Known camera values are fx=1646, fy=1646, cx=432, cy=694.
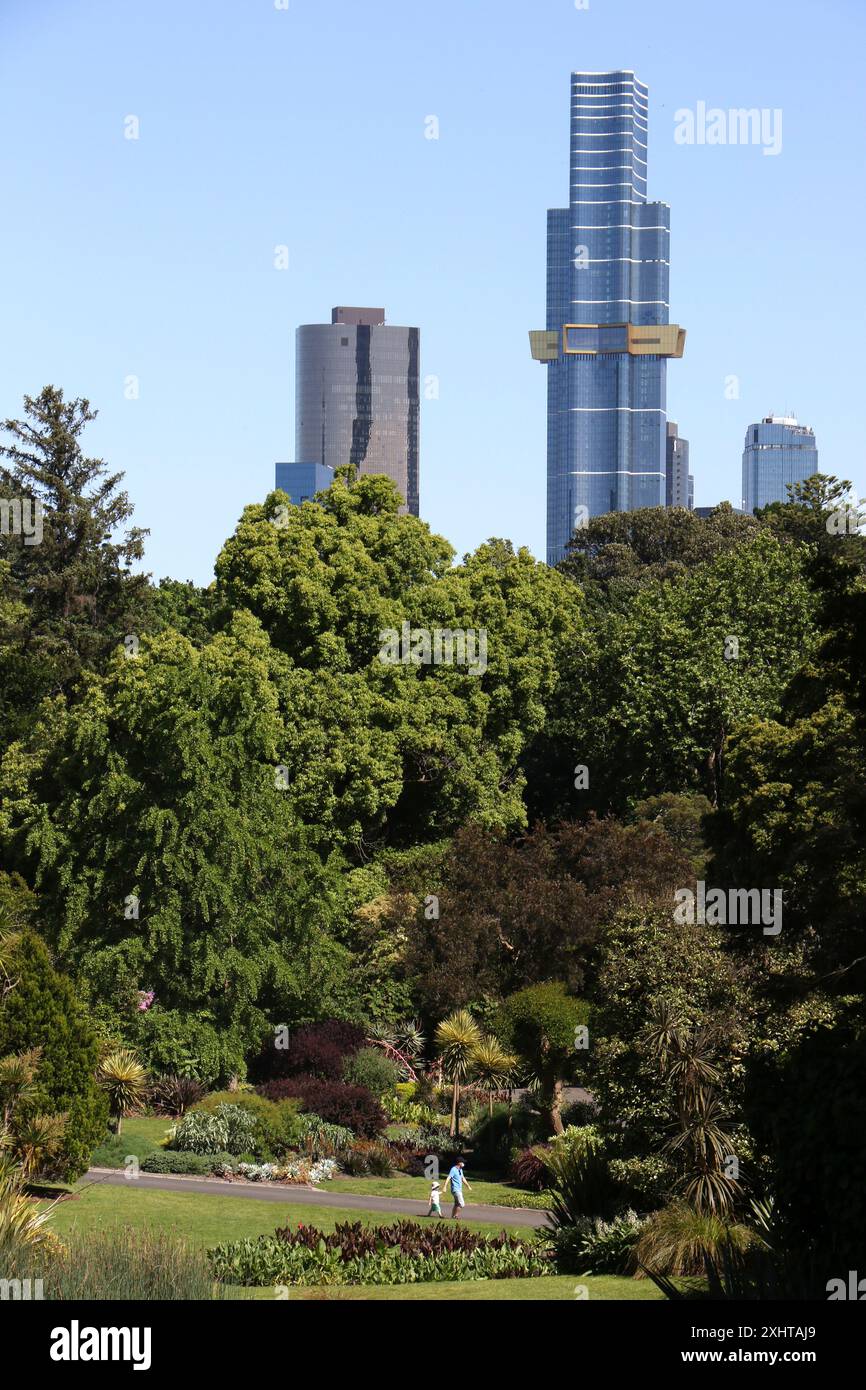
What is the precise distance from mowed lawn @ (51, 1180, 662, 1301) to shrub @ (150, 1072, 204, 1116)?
20.4ft

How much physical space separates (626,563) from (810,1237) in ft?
254

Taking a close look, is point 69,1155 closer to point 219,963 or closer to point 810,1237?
point 219,963

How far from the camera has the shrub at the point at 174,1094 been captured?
34.7 metres

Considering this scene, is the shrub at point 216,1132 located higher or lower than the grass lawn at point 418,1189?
higher

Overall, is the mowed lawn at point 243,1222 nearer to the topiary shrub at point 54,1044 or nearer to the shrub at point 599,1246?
the shrub at point 599,1246

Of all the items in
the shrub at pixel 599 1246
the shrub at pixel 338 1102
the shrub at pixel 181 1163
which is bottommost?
the shrub at pixel 181 1163

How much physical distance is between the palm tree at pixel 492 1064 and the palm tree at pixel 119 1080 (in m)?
7.47

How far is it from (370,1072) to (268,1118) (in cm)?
412

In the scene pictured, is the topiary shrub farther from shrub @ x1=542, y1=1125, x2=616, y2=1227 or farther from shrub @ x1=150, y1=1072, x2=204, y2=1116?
shrub @ x1=150, y1=1072, x2=204, y2=1116

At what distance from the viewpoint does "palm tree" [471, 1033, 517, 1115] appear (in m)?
36.0

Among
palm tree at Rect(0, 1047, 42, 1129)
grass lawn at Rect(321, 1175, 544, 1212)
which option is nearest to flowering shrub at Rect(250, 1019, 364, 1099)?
grass lawn at Rect(321, 1175, 544, 1212)

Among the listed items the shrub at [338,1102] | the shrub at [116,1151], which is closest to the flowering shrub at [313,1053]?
the shrub at [338,1102]

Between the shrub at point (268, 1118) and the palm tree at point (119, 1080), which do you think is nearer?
the palm tree at point (119, 1080)

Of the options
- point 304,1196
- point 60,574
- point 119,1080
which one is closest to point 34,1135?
point 304,1196
